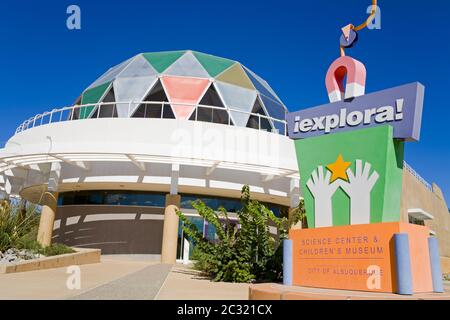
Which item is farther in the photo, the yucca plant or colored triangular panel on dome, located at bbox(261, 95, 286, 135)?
colored triangular panel on dome, located at bbox(261, 95, 286, 135)

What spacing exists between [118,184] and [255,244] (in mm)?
10485

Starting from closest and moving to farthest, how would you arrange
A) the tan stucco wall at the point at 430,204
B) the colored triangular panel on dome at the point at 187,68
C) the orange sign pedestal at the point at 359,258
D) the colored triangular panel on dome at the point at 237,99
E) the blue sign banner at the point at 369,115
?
the orange sign pedestal at the point at 359,258
the blue sign banner at the point at 369,115
the colored triangular panel on dome at the point at 237,99
the colored triangular panel on dome at the point at 187,68
the tan stucco wall at the point at 430,204

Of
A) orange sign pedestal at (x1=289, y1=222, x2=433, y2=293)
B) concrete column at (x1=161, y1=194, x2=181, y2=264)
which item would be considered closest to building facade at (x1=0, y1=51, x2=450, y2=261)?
concrete column at (x1=161, y1=194, x2=181, y2=264)

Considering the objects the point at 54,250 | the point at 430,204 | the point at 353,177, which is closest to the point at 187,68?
the point at 54,250

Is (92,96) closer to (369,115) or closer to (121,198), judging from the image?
(121,198)

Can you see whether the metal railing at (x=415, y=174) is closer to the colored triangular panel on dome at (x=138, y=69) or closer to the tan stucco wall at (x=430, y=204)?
the tan stucco wall at (x=430, y=204)

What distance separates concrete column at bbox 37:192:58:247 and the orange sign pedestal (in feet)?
47.2

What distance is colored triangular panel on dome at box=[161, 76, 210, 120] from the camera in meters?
20.4

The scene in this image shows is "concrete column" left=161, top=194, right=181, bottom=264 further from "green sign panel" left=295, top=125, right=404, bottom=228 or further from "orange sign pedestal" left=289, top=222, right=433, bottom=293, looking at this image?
"orange sign pedestal" left=289, top=222, right=433, bottom=293

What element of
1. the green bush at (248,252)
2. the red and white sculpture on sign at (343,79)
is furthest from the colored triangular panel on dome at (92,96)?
the red and white sculpture on sign at (343,79)

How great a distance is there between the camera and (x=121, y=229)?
20.0m

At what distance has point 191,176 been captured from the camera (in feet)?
59.2

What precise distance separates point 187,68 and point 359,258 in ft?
61.1

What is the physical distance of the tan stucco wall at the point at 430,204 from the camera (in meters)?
27.4
